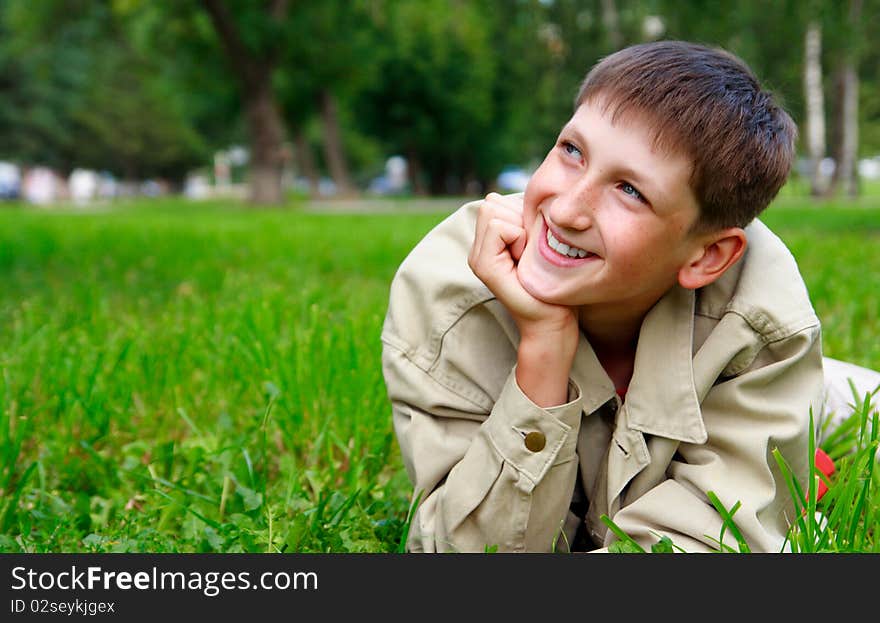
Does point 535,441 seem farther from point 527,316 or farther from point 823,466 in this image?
point 823,466

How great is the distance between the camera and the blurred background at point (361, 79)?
1752 centimetres

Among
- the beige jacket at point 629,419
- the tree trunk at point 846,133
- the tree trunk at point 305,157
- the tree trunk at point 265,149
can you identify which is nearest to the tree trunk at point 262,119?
the tree trunk at point 265,149

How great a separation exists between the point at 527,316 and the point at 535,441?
0.74 ft

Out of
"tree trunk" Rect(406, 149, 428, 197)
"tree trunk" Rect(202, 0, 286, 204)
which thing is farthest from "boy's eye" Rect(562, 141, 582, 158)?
"tree trunk" Rect(406, 149, 428, 197)

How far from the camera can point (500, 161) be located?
37531 millimetres

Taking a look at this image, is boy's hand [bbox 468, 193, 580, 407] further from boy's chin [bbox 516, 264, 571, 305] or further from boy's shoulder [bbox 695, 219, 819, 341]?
boy's shoulder [bbox 695, 219, 819, 341]

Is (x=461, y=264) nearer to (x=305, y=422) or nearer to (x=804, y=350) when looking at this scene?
(x=804, y=350)

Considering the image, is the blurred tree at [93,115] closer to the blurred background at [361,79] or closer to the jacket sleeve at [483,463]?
the blurred background at [361,79]

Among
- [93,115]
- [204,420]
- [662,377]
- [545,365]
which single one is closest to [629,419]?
[662,377]

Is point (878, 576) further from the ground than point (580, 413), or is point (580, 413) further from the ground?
point (580, 413)

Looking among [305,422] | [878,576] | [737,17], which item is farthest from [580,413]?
[737,17]

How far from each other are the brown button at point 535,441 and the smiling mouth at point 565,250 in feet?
1.06

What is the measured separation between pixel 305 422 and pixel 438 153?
33.6 metres

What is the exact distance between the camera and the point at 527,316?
5.76ft
